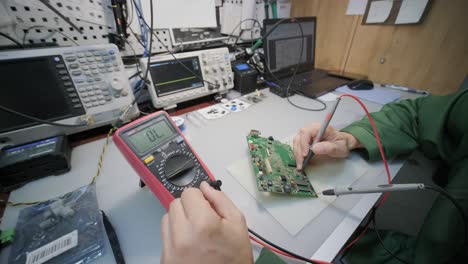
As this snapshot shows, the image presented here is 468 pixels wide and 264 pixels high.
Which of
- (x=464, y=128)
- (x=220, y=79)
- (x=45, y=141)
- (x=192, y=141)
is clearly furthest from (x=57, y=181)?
(x=464, y=128)

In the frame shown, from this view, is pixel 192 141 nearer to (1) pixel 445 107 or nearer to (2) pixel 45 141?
(2) pixel 45 141

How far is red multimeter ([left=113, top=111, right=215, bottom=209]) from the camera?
0.39 meters

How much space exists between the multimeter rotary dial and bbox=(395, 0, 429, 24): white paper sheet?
1.45 metres

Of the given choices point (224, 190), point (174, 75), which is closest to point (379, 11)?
point (174, 75)

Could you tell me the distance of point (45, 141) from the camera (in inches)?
21.7

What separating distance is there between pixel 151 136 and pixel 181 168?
112mm

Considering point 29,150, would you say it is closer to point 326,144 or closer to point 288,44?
point 326,144

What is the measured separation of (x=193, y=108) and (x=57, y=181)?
55 centimetres

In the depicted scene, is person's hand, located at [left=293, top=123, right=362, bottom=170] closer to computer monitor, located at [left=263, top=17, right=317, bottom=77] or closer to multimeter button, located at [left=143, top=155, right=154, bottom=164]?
multimeter button, located at [left=143, top=155, right=154, bottom=164]

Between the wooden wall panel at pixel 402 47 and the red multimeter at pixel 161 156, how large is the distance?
143cm

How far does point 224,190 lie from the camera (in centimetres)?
47

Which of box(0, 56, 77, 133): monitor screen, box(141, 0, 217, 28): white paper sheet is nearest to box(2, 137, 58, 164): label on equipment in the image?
box(0, 56, 77, 133): monitor screen

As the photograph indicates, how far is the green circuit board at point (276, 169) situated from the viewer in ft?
1.44

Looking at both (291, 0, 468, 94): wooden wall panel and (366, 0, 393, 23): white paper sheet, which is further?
(366, 0, 393, 23): white paper sheet
